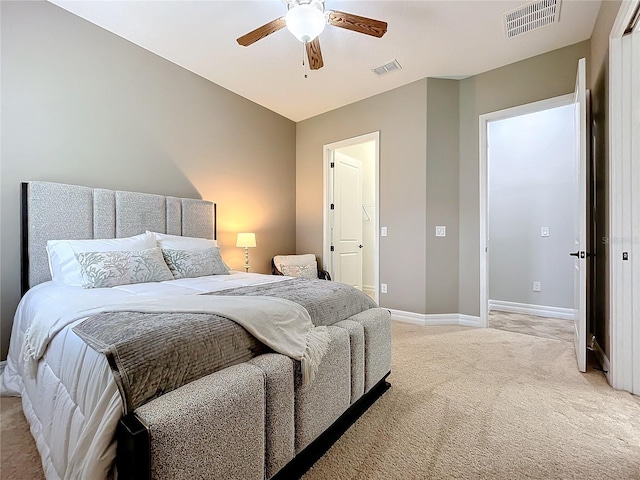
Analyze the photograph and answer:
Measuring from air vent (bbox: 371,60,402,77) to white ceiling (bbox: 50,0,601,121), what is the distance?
54 millimetres

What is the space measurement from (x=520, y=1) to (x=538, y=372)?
285cm

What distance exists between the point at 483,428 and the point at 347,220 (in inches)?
142

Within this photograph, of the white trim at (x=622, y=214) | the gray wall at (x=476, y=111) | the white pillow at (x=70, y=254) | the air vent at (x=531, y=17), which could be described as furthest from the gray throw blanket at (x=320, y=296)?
the air vent at (x=531, y=17)

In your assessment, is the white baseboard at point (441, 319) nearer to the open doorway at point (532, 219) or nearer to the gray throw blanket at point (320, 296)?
the open doorway at point (532, 219)

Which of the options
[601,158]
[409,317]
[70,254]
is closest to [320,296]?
[70,254]

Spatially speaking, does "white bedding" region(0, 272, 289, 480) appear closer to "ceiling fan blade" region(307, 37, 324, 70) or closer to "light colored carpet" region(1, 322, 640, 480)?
"light colored carpet" region(1, 322, 640, 480)

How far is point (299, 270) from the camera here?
13.4 ft

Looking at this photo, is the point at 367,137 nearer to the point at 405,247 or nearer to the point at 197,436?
the point at 405,247

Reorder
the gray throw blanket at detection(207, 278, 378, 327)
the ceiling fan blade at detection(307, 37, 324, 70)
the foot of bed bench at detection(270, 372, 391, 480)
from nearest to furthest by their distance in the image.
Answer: the foot of bed bench at detection(270, 372, 391, 480)
the gray throw blanket at detection(207, 278, 378, 327)
the ceiling fan blade at detection(307, 37, 324, 70)

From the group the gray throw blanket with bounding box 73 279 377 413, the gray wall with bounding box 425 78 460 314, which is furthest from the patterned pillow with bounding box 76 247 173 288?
the gray wall with bounding box 425 78 460 314

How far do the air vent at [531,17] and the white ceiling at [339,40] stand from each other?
6 centimetres

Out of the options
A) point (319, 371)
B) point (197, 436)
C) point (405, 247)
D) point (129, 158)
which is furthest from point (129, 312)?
point (405, 247)

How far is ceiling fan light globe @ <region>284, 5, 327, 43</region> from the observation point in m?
1.92

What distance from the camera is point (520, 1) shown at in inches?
91.2
